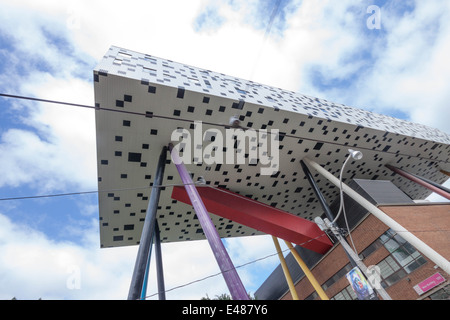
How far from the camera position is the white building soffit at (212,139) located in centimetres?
1214

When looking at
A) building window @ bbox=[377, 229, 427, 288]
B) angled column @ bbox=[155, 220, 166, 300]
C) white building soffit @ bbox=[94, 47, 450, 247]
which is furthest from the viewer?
angled column @ bbox=[155, 220, 166, 300]

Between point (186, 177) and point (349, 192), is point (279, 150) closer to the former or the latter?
point (349, 192)

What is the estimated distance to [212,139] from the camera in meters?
14.8

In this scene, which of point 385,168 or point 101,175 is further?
point 385,168

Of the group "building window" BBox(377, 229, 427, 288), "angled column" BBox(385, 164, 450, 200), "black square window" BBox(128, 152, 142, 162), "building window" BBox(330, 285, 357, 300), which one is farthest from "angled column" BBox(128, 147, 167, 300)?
"angled column" BBox(385, 164, 450, 200)

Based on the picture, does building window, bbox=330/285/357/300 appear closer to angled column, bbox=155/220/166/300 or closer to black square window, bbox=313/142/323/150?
black square window, bbox=313/142/323/150

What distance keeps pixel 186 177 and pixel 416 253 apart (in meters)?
14.5

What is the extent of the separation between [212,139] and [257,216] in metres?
6.37

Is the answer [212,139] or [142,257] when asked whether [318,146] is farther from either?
[142,257]

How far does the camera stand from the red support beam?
15.7m

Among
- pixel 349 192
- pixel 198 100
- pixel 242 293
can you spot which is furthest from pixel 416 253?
pixel 198 100

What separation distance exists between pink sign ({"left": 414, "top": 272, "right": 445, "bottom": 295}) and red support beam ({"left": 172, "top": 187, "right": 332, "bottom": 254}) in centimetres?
588

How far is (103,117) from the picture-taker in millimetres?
11922

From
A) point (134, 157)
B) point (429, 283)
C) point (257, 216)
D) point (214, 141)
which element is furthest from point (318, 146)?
point (134, 157)
